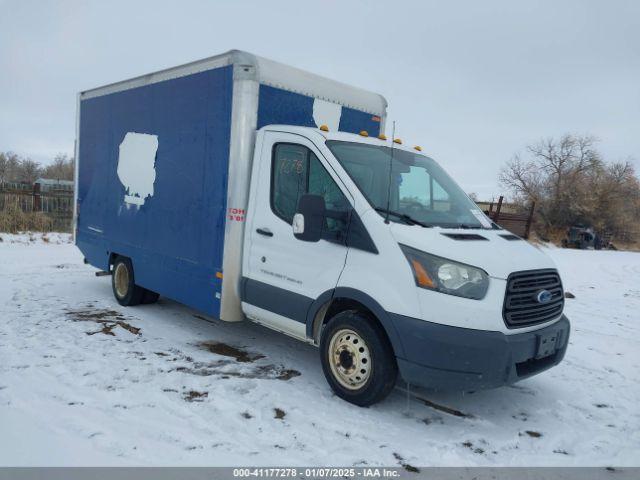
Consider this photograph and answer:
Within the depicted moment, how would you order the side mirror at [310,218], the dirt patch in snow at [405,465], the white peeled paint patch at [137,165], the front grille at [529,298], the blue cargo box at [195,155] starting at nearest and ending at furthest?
the dirt patch in snow at [405,465], the front grille at [529,298], the side mirror at [310,218], the blue cargo box at [195,155], the white peeled paint patch at [137,165]

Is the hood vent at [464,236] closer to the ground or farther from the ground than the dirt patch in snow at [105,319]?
farther from the ground

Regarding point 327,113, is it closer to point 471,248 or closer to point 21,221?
point 471,248

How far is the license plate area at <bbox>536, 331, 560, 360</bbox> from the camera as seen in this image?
405cm

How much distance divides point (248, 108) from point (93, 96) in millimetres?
4254

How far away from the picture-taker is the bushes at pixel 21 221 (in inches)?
565

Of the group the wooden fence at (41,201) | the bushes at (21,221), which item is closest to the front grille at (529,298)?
the bushes at (21,221)

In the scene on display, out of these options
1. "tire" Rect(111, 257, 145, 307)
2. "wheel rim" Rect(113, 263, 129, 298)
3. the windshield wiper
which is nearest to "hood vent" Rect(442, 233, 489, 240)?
the windshield wiper

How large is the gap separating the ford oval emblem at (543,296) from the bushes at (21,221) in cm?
1483

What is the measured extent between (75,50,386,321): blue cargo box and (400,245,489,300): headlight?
222 cm

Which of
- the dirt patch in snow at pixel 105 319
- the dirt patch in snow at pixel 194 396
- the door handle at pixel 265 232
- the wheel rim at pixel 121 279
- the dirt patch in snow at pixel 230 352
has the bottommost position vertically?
the dirt patch in snow at pixel 105 319

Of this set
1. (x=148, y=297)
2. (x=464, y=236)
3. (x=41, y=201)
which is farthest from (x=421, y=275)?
(x=41, y=201)

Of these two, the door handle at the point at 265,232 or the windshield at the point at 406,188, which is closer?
the windshield at the point at 406,188

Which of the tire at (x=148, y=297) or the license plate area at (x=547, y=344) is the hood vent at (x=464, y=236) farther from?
the tire at (x=148, y=297)

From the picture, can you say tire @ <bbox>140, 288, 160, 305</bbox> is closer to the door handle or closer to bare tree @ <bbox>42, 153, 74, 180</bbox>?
the door handle
